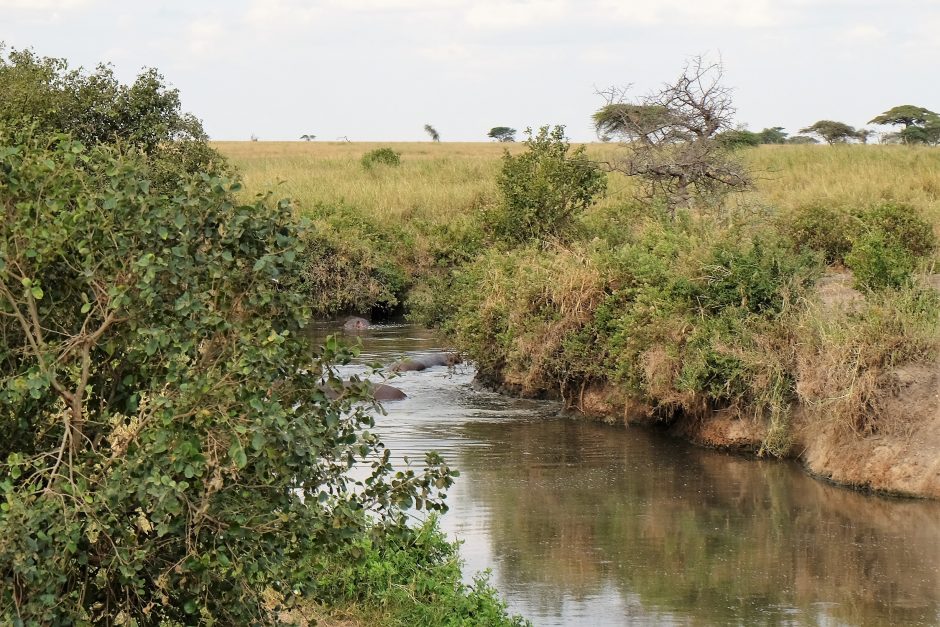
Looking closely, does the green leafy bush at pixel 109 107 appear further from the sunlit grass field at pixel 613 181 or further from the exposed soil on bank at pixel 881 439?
the exposed soil on bank at pixel 881 439

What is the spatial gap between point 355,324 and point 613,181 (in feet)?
40.4

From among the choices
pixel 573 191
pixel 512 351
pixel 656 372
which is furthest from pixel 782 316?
pixel 573 191

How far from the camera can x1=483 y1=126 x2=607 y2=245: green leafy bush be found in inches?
773

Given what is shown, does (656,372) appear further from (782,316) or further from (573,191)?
(573,191)

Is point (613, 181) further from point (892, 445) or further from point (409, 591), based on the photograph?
point (409, 591)

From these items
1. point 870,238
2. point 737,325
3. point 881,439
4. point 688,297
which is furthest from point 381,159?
point 881,439

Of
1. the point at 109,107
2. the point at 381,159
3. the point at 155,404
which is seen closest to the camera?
the point at 155,404

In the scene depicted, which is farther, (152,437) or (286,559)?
(286,559)

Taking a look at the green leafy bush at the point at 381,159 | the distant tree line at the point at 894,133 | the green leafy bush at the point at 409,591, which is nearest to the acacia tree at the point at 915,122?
the distant tree line at the point at 894,133

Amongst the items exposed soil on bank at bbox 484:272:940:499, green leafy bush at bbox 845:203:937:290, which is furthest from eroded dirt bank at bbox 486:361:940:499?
green leafy bush at bbox 845:203:937:290

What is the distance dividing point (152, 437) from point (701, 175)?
16.8m

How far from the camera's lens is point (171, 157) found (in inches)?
743

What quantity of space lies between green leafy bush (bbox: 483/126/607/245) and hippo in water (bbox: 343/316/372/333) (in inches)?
219

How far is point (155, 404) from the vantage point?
4.65 metres
